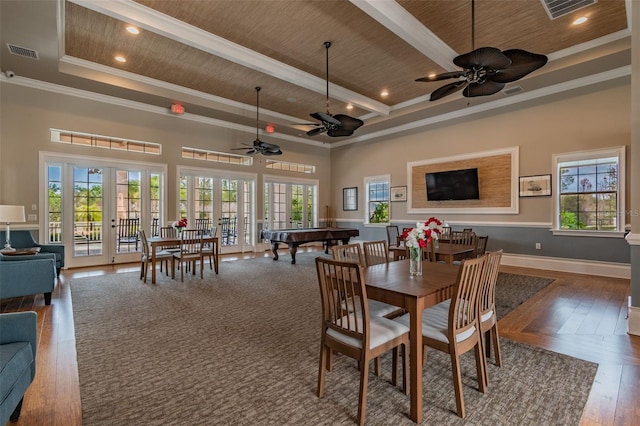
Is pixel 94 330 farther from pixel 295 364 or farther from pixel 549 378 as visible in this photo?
pixel 549 378

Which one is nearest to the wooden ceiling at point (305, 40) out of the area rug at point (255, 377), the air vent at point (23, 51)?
the air vent at point (23, 51)

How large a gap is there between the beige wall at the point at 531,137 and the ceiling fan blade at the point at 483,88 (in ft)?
10.5

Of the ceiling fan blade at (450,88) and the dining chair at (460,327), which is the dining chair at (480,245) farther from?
the dining chair at (460,327)

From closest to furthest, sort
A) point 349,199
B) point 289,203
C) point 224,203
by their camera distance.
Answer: point 224,203, point 289,203, point 349,199

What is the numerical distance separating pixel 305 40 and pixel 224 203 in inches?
201

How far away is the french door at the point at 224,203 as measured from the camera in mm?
7820

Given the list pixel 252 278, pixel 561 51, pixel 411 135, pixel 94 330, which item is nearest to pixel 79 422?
pixel 94 330

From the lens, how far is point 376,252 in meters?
3.30

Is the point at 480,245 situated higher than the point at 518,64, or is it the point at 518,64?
the point at 518,64

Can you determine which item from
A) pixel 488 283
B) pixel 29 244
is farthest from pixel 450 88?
pixel 29 244

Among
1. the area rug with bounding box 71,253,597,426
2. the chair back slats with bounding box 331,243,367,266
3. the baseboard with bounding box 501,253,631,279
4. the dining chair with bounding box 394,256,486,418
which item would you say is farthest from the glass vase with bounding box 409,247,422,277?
the baseboard with bounding box 501,253,631,279

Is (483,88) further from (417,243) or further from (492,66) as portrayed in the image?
(417,243)

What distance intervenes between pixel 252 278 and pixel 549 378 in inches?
170

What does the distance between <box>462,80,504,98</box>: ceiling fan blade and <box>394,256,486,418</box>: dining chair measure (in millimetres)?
2815
